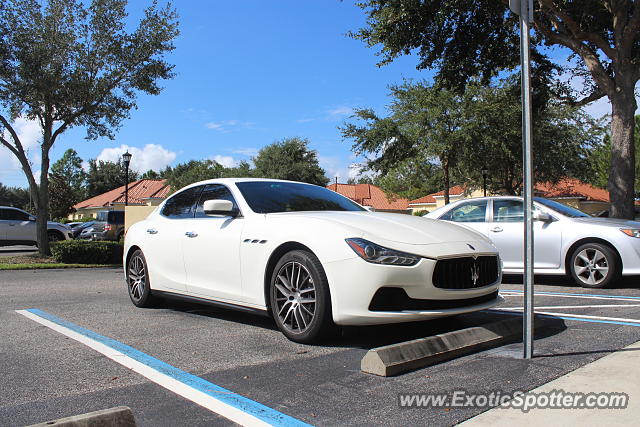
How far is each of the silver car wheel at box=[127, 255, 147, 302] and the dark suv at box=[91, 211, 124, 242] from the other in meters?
21.9

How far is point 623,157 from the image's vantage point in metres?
13.9

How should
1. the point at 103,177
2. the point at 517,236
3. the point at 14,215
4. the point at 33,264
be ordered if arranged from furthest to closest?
the point at 103,177, the point at 14,215, the point at 33,264, the point at 517,236

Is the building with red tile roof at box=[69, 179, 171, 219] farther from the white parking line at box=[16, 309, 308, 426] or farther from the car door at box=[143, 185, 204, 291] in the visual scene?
the white parking line at box=[16, 309, 308, 426]

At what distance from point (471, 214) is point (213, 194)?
5.49 m

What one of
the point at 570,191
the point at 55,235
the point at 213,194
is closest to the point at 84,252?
the point at 55,235

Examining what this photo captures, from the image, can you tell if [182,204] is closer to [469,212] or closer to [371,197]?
[469,212]

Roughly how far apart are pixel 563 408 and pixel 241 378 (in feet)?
6.37

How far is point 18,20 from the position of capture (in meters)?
15.2

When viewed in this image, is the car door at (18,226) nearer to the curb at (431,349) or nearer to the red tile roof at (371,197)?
the curb at (431,349)

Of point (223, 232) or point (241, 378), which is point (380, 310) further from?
point (223, 232)

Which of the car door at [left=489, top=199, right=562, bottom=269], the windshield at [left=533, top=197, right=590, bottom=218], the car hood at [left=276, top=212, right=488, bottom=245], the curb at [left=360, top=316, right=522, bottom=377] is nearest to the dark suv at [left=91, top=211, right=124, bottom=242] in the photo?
the car door at [left=489, top=199, right=562, bottom=269]

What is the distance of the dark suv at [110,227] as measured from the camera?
2728 cm

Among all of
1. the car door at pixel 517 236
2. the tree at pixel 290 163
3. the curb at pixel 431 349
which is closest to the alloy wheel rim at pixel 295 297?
the curb at pixel 431 349

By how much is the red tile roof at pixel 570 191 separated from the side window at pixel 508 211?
30.1 meters
